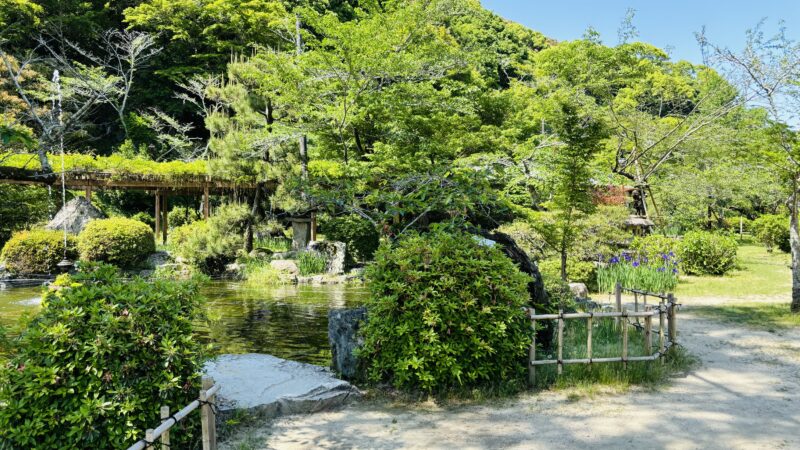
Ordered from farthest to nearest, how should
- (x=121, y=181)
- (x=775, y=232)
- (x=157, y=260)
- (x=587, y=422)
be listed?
(x=775, y=232), (x=121, y=181), (x=157, y=260), (x=587, y=422)

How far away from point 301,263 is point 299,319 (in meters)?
5.84

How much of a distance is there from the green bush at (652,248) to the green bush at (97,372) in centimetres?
1067

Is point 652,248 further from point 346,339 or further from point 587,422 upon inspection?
point 346,339

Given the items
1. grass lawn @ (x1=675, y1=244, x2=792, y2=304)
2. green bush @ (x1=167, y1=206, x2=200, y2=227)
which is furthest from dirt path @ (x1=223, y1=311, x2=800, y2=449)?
green bush @ (x1=167, y1=206, x2=200, y2=227)

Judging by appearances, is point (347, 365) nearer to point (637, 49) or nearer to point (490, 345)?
point (490, 345)

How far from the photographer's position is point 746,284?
1184 centimetres

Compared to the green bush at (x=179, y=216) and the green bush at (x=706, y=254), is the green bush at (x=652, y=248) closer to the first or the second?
the green bush at (x=706, y=254)

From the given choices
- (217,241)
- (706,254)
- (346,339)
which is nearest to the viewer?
(346,339)

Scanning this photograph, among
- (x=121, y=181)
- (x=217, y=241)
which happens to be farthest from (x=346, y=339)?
(x=121, y=181)

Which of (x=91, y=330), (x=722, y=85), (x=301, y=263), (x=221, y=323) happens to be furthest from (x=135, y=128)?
(x=91, y=330)

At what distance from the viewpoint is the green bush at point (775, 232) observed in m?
→ 19.0

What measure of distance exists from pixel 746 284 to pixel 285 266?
1099 cm

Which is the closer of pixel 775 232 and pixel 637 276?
pixel 637 276

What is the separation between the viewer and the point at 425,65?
1516 centimetres
